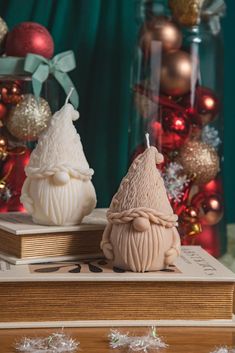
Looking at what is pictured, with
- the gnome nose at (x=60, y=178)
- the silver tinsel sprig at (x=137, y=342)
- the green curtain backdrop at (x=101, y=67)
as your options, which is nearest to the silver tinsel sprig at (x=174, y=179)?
the green curtain backdrop at (x=101, y=67)

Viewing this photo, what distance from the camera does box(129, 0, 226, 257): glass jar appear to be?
154cm

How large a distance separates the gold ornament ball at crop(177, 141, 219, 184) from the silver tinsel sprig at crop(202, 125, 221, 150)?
0.15 feet

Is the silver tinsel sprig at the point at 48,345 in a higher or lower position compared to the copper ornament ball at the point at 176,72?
lower

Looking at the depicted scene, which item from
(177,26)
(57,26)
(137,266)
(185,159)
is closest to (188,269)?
(137,266)

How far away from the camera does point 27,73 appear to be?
149 cm

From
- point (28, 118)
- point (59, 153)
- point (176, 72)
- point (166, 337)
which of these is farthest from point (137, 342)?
point (176, 72)

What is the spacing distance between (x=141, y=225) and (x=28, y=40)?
0.66 metres

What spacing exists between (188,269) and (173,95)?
68cm

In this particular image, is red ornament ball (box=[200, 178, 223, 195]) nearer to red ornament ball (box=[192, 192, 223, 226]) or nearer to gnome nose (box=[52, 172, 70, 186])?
red ornament ball (box=[192, 192, 223, 226])

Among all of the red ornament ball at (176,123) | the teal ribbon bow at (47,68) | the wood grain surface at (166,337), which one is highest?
the teal ribbon bow at (47,68)

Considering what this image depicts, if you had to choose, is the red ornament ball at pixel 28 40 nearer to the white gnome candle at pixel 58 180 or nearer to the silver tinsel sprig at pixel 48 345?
the white gnome candle at pixel 58 180

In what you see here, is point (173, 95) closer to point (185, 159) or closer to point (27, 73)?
point (185, 159)

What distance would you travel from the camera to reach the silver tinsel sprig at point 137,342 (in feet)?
2.73

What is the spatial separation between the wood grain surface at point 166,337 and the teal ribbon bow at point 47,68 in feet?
2.20
